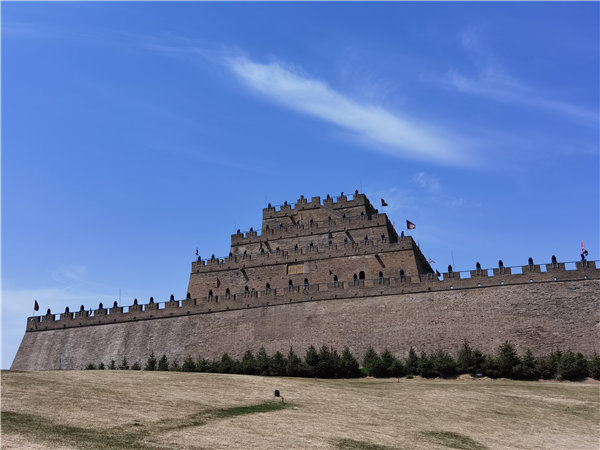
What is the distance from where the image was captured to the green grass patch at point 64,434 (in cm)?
1788

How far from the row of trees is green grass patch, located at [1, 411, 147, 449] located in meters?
23.2

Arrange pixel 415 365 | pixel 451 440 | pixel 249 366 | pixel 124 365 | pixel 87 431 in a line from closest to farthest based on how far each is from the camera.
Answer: pixel 87 431 < pixel 451 440 < pixel 415 365 < pixel 249 366 < pixel 124 365

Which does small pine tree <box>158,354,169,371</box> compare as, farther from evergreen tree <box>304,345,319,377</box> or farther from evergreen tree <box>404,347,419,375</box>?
evergreen tree <box>404,347,419,375</box>

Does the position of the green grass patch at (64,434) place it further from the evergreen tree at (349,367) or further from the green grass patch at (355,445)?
the evergreen tree at (349,367)

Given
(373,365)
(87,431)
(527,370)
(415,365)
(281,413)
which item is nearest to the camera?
(87,431)

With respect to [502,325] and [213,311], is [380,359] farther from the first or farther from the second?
[213,311]

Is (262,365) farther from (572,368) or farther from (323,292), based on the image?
(572,368)

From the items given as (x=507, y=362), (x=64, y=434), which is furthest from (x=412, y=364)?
(x=64, y=434)

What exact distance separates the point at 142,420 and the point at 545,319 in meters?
29.3

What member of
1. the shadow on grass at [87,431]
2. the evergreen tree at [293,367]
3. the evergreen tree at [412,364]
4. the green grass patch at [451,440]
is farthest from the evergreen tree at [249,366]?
the green grass patch at [451,440]

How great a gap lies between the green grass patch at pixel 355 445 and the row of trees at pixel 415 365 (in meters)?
20.6

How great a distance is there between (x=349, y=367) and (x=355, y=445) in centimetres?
2166

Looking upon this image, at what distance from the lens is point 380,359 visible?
4231 centimetres

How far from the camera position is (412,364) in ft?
138
